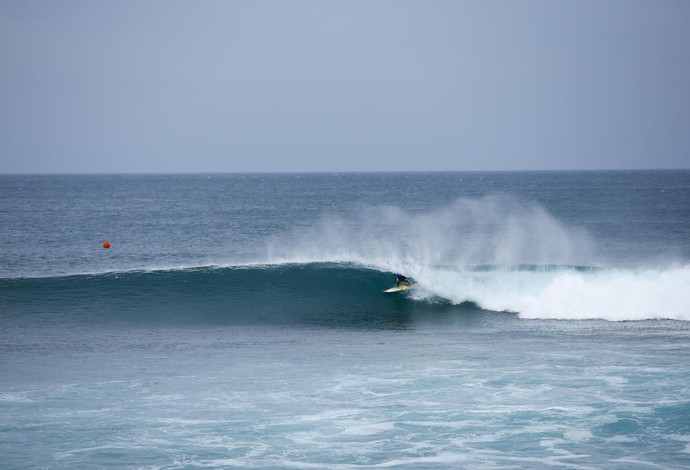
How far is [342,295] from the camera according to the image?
30.8 m

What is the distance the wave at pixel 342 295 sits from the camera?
27156 millimetres

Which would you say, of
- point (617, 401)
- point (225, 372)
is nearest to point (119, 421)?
point (225, 372)

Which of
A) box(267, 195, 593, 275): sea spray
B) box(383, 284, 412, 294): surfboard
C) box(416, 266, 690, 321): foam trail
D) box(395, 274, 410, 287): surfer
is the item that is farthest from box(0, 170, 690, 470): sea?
box(267, 195, 593, 275): sea spray

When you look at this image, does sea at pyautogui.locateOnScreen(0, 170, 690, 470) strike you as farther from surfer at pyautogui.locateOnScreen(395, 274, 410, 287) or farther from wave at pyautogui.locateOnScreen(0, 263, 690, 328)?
surfer at pyautogui.locateOnScreen(395, 274, 410, 287)

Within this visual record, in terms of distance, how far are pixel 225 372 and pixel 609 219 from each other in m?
60.9

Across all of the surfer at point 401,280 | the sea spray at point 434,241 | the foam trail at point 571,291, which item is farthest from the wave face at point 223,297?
the sea spray at point 434,241

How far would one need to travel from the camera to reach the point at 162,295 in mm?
30484

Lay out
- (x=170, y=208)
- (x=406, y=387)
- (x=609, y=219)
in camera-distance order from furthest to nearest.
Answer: (x=170, y=208), (x=609, y=219), (x=406, y=387)

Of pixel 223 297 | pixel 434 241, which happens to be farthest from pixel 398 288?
pixel 434 241

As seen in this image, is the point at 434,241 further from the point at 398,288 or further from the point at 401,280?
the point at 398,288

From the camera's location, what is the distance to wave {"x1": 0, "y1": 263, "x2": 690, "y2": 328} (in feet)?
89.1

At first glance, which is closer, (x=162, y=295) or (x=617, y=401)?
(x=617, y=401)

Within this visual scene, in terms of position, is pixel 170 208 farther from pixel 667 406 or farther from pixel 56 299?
pixel 667 406

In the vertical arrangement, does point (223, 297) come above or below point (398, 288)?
below
